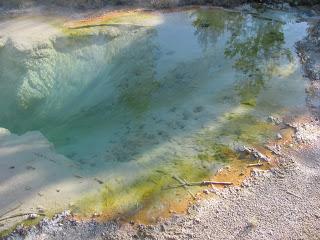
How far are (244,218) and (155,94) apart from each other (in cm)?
292

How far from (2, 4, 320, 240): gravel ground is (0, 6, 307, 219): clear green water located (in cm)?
40

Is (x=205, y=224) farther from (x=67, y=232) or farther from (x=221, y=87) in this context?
(x=221, y=87)

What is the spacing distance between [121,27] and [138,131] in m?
3.87

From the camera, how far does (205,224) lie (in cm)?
463

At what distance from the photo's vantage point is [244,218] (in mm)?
4680

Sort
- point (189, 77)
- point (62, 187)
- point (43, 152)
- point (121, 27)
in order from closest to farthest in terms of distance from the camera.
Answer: point (62, 187)
point (43, 152)
point (189, 77)
point (121, 27)

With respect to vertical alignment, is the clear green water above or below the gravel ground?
above

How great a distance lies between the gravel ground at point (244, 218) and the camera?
4543mm

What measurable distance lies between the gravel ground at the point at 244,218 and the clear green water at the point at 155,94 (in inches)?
15.7

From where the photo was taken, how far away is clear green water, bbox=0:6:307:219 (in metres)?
5.51

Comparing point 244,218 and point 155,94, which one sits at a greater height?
point 155,94

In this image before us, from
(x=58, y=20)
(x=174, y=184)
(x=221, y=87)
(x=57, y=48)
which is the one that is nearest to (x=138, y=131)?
(x=174, y=184)

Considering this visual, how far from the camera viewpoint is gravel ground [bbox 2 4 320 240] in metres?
4.54

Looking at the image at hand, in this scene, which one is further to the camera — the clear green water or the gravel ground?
the clear green water
